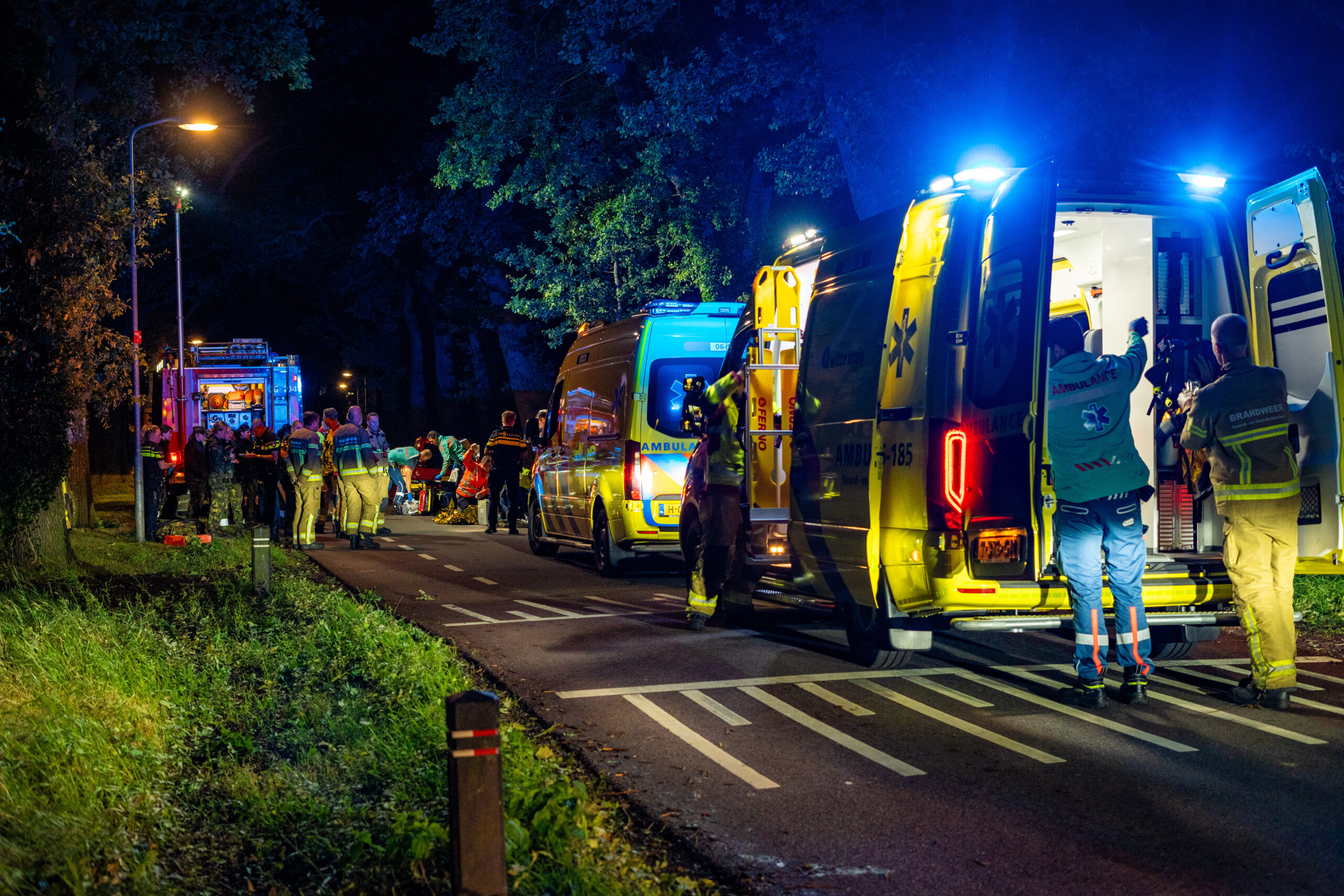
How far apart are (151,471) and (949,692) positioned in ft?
51.7

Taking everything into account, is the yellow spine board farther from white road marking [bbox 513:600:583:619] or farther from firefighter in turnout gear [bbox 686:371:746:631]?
white road marking [bbox 513:600:583:619]

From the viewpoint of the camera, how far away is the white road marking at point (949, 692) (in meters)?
7.04

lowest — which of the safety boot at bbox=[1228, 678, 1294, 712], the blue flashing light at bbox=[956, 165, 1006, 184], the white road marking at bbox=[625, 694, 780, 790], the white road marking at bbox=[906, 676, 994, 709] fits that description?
the white road marking at bbox=[625, 694, 780, 790]

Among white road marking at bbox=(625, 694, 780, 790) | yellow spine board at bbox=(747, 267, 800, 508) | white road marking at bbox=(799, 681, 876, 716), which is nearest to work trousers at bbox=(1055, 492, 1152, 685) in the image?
white road marking at bbox=(799, 681, 876, 716)

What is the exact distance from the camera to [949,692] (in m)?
7.36

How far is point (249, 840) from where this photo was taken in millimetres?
4742

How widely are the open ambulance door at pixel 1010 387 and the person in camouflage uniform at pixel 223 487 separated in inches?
621

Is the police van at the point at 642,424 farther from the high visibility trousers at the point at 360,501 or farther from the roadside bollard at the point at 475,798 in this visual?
the roadside bollard at the point at 475,798

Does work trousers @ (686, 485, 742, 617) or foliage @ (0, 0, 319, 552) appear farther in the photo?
foliage @ (0, 0, 319, 552)

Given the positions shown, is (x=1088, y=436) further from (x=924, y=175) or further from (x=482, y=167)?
(x=482, y=167)

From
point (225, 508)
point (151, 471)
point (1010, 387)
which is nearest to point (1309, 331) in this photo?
point (1010, 387)

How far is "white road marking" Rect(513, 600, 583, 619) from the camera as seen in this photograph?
35.3 ft

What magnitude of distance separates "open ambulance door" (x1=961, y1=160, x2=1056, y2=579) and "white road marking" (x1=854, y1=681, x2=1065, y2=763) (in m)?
0.77

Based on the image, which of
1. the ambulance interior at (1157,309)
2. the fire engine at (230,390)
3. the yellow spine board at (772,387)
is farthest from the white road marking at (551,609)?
the fire engine at (230,390)
